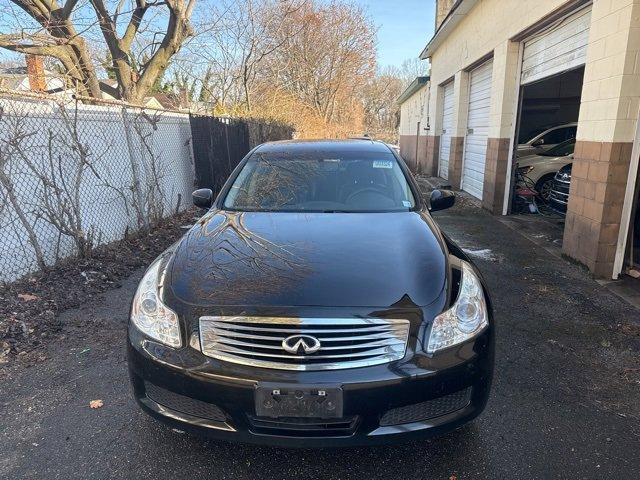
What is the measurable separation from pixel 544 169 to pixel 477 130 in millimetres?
1904

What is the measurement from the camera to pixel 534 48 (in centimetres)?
754

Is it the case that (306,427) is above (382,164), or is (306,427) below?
below

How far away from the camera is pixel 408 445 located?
7.80 feet

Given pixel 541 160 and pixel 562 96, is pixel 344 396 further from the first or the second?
pixel 562 96

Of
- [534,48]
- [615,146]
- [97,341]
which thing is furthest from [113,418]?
[534,48]

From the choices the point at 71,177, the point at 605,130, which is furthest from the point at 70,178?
the point at 605,130

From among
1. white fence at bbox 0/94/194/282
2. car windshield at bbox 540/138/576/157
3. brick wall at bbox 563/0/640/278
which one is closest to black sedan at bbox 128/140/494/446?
white fence at bbox 0/94/194/282

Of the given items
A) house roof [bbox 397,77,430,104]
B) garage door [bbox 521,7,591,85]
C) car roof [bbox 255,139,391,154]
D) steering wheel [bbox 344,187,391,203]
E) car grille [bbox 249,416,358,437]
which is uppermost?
house roof [bbox 397,77,430,104]

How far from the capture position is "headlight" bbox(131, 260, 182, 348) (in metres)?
2.13

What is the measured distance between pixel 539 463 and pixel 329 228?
67.7 inches

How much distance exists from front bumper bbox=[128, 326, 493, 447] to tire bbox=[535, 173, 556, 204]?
8.71 meters

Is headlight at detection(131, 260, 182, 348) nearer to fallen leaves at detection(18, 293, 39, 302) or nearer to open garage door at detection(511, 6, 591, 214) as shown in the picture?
fallen leaves at detection(18, 293, 39, 302)

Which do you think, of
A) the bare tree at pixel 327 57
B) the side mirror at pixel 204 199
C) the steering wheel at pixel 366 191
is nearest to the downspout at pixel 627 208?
the steering wheel at pixel 366 191

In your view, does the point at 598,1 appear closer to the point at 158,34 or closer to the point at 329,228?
the point at 329,228
